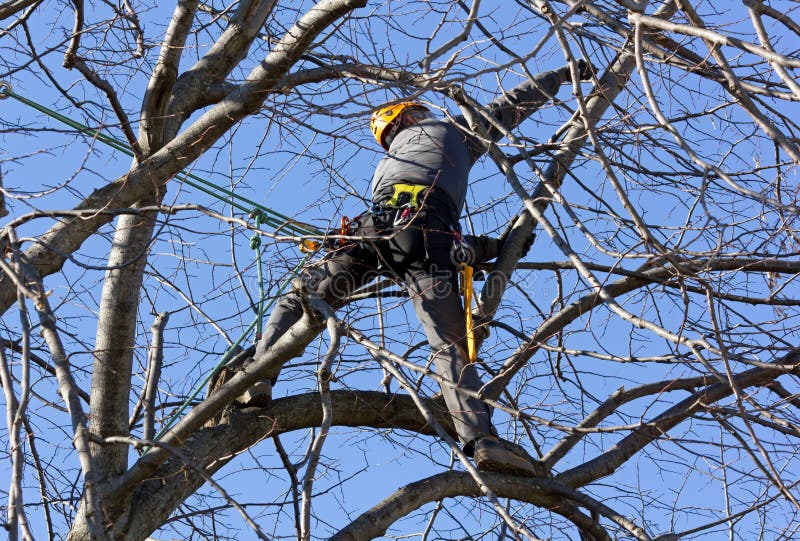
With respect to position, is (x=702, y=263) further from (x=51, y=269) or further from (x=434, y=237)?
(x=51, y=269)

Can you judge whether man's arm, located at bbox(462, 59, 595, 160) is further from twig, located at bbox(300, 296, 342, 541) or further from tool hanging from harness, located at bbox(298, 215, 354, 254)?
twig, located at bbox(300, 296, 342, 541)

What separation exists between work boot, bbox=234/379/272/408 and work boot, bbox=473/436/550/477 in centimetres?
87

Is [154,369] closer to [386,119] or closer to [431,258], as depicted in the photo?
[431,258]

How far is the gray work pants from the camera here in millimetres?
4387

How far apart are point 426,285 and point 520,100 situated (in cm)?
111

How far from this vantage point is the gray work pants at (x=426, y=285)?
14.4 ft

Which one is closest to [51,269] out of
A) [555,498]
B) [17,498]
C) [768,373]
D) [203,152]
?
[203,152]

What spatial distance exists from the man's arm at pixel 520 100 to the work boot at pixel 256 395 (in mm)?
1391

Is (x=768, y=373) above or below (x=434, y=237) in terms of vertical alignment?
below

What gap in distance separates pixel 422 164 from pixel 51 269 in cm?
163

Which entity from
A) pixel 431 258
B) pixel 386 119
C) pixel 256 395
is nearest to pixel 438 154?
pixel 386 119

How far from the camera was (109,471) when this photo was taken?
414cm

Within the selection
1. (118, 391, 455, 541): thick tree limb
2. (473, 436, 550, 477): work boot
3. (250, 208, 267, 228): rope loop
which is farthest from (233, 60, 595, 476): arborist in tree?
(250, 208, 267, 228): rope loop

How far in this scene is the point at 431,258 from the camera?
178 inches
